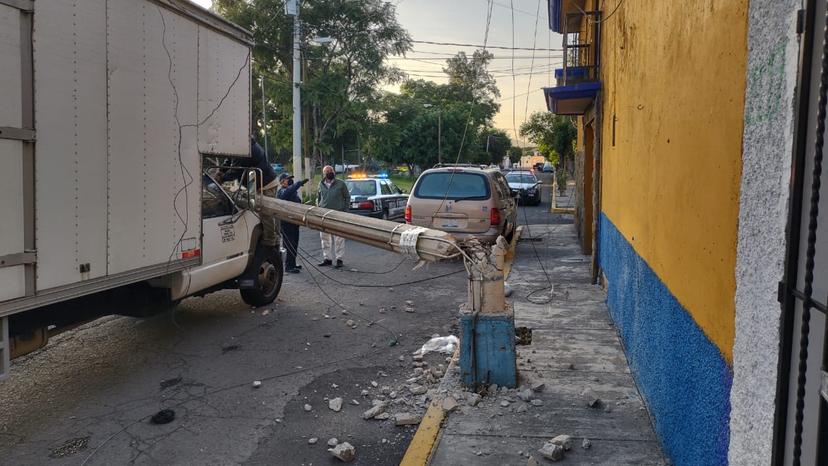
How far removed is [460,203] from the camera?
11.4 metres

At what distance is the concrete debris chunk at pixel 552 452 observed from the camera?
13.1 feet

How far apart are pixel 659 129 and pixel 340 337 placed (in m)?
4.32

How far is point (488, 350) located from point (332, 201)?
21.8 feet

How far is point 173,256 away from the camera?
6156mm

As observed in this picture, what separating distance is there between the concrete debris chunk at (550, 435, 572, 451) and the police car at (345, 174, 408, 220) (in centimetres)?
1322

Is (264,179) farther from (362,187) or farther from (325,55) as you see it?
(325,55)

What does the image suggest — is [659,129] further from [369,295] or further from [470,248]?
[369,295]

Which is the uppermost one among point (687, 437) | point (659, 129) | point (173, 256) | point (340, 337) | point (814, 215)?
point (659, 129)

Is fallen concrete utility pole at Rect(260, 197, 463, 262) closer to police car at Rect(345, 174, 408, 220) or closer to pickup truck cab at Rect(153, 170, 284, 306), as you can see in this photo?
pickup truck cab at Rect(153, 170, 284, 306)

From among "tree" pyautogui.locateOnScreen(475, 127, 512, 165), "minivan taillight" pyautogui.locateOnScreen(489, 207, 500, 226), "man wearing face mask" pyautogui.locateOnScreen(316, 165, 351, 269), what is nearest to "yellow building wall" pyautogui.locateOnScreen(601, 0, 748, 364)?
"minivan taillight" pyautogui.locateOnScreen(489, 207, 500, 226)

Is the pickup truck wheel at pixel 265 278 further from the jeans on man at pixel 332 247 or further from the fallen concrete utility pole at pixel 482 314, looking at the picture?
the fallen concrete utility pole at pixel 482 314

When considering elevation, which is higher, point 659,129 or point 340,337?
point 659,129

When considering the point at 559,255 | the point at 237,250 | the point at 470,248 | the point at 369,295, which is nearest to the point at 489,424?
the point at 470,248

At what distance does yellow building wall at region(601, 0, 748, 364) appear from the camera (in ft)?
8.42
